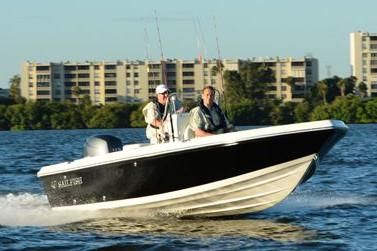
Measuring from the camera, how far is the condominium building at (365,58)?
18312 cm

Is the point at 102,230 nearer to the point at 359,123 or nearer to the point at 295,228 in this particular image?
the point at 295,228

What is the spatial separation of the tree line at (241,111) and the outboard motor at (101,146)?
9162 centimetres

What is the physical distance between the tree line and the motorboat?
91838 mm

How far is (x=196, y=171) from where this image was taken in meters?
16.6

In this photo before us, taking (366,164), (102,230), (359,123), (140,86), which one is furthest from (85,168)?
(140,86)

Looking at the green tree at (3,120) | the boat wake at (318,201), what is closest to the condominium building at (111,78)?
the green tree at (3,120)

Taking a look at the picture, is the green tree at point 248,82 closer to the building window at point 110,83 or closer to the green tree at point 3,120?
the green tree at point 3,120

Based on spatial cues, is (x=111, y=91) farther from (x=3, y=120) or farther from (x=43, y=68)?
(x=3, y=120)

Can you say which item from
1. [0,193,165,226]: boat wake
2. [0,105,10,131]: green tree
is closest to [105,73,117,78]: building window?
[0,105,10,131]: green tree

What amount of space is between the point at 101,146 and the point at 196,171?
1.61 metres

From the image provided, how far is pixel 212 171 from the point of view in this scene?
16.6 metres

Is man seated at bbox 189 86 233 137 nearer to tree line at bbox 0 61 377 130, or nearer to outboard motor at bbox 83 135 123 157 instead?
outboard motor at bbox 83 135 123 157

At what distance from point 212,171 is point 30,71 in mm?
183704

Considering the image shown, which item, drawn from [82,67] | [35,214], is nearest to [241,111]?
[82,67]
